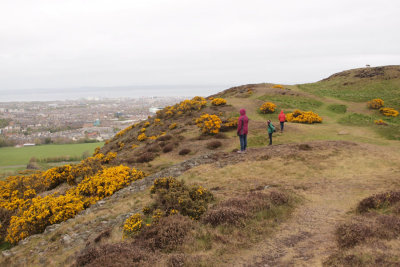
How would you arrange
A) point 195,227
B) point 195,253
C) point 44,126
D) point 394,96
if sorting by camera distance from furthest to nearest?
point 44,126 → point 394,96 → point 195,227 → point 195,253

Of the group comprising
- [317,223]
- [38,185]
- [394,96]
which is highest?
[394,96]

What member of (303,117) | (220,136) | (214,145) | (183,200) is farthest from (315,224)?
(303,117)

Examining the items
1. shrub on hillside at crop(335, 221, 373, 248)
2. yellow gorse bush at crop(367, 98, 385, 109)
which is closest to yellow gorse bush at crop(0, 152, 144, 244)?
shrub on hillside at crop(335, 221, 373, 248)

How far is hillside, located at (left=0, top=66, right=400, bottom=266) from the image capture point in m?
6.36

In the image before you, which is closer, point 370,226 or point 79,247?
point 370,226

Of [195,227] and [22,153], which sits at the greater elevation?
[195,227]

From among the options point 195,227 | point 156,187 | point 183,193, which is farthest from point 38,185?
point 195,227

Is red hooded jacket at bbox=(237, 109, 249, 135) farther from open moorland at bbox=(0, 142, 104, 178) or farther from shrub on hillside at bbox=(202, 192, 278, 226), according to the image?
open moorland at bbox=(0, 142, 104, 178)

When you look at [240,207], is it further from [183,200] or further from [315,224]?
[315,224]

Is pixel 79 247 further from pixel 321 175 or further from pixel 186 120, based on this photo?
pixel 186 120

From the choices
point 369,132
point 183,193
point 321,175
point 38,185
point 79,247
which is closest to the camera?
point 79,247

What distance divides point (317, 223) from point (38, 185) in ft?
68.4

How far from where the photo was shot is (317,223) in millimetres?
7961

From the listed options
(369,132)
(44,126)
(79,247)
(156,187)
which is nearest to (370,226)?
(156,187)
